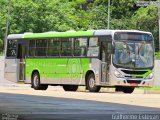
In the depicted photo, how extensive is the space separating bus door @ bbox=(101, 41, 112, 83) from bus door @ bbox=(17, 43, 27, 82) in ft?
21.7

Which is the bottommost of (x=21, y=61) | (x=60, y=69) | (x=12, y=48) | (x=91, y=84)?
(x=91, y=84)

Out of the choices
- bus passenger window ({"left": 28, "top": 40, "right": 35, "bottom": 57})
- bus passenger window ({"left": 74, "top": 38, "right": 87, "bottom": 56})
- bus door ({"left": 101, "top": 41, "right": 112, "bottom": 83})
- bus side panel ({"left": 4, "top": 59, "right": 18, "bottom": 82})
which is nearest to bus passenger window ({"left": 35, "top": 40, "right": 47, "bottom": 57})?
bus passenger window ({"left": 28, "top": 40, "right": 35, "bottom": 57})

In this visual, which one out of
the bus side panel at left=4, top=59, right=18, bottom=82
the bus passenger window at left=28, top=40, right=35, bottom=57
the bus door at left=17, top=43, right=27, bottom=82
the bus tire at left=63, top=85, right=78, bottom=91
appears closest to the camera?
the bus tire at left=63, top=85, right=78, bottom=91

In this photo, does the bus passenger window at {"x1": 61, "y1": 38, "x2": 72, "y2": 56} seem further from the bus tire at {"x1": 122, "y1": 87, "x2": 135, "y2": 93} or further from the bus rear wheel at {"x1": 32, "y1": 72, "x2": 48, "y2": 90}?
the bus tire at {"x1": 122, "y1": 87, "x2": 135, "y2": 93}

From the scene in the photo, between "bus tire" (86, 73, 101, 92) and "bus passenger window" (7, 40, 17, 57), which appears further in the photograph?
"bus passenger window" (7, 40, 17, 57)

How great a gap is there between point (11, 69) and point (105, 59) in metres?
7.84

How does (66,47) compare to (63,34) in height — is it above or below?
below

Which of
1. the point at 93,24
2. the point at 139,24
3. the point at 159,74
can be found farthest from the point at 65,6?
the point at 159,74

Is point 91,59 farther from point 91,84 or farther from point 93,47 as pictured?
point 91,84

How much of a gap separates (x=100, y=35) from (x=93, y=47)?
2.26ft

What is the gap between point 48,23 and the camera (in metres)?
69.8

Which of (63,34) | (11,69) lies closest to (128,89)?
(63,34)

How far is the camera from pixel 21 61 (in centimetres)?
3750

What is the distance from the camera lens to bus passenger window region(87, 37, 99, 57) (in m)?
32.1
